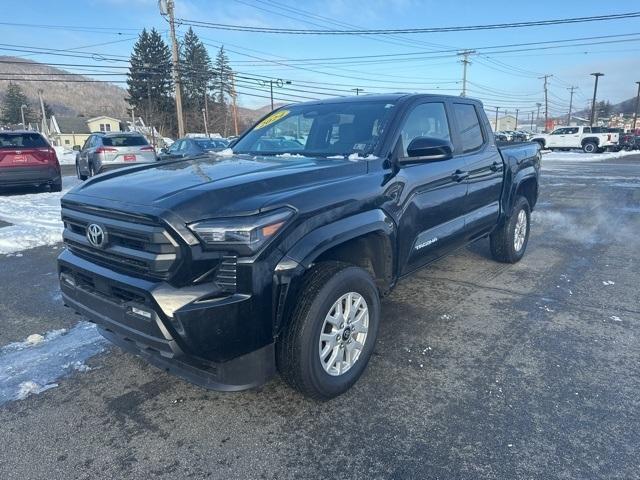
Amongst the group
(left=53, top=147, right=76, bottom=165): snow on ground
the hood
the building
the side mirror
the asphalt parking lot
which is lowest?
the asphalt parking lot

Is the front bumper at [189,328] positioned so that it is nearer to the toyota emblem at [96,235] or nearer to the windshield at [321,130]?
the toyota emblem at [96,235]

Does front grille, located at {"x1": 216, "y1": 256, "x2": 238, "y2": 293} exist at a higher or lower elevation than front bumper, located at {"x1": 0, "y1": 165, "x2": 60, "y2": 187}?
higher

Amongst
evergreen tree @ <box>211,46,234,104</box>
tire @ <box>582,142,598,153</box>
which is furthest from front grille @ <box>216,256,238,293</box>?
evergreen tree @ <box>211,46,234,104</box>

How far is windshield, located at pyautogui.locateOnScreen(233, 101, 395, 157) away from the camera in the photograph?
3.62 metres

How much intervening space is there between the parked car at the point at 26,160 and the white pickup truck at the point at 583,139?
3141 centimetres

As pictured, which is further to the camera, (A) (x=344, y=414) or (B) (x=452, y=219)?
(B) (x=452, y=219)

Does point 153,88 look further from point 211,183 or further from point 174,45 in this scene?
point 211,183

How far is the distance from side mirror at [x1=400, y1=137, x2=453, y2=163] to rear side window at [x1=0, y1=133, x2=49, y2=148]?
1127 centimetres

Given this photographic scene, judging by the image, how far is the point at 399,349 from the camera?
11.9ft

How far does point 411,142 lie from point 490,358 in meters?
1.68

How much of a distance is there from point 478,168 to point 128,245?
3.36 m

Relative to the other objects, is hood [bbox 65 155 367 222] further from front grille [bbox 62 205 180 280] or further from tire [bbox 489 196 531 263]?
tire [bbox 489 196 531 263]

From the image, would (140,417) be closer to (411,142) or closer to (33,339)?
(33,339)

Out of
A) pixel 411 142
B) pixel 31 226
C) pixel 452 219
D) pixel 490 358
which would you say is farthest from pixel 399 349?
pixel 31 226
